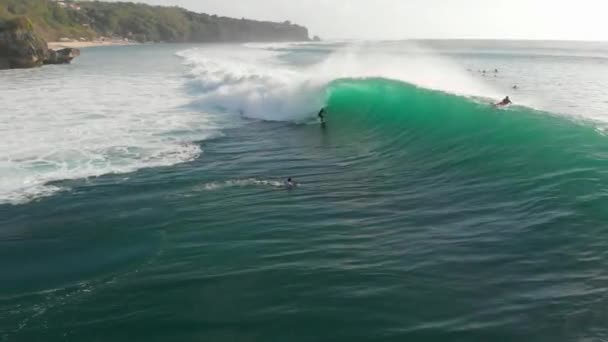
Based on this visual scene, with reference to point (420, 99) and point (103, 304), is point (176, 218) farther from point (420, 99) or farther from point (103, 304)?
point (420, 99)

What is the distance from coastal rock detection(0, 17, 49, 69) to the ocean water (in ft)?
169

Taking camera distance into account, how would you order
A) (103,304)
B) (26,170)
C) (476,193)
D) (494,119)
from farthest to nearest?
1. (494,119)
2. (26,170)
3. (476,193)
4. (103,304)

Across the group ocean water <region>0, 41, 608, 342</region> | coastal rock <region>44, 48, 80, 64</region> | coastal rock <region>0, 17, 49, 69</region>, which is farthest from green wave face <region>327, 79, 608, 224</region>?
coastal rock <region>44, 48, 80, 64</region>

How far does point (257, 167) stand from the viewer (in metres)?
18.6

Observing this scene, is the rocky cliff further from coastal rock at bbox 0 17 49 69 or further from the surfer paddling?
the surfer paddling

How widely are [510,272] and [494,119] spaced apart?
505 inches

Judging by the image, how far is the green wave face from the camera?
1288 cm

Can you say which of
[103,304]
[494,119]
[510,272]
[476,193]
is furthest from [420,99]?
[103,304]

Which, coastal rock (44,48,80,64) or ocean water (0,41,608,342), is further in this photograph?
coastal rock (44,48,80,64)

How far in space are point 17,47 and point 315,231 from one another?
72.0 m

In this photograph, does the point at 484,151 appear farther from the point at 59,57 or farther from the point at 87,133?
the point at 59,57

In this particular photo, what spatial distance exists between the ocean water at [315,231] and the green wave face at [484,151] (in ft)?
0.30

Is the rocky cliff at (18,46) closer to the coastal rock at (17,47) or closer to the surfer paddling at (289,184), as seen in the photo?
the coastal rock at (17,47)

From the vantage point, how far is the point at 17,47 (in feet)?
231
